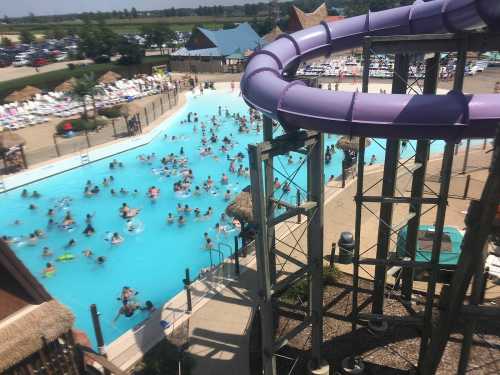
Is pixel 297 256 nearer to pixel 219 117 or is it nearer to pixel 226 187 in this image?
pixel 226 187

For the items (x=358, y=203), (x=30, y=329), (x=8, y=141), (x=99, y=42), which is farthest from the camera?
(x=99, y=42)

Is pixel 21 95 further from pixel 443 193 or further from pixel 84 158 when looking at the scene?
pixel 443 193

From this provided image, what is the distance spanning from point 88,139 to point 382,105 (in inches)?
888

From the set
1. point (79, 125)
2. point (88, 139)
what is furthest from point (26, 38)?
point (88, 139)

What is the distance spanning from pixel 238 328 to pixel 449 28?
8121mm

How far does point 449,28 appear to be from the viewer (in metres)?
8.64

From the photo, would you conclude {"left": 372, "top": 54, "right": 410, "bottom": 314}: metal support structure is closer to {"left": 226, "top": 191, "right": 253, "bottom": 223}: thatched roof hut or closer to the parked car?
{"left": 226, "top": 191, "right": 253, "bottom": 223}: thatched roof hut

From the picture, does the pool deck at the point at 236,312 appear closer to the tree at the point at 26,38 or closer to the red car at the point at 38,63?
the red car at the point at 38,63

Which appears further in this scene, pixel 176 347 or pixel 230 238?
pixel 230 238

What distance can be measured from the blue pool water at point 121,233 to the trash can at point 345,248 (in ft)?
9.93

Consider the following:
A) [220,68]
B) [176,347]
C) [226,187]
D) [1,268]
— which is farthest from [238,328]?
[220,68]

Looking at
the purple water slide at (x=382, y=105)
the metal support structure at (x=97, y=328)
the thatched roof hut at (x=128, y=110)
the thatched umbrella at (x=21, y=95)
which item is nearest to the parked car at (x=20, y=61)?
the thatched umbrella at (x=21, y=95)

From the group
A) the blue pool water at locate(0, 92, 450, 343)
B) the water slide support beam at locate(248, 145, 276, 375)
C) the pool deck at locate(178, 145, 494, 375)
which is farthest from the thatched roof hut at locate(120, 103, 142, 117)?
the water slide support beam at locate(248, 145, 276, 375)

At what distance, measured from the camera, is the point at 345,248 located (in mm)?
12375
